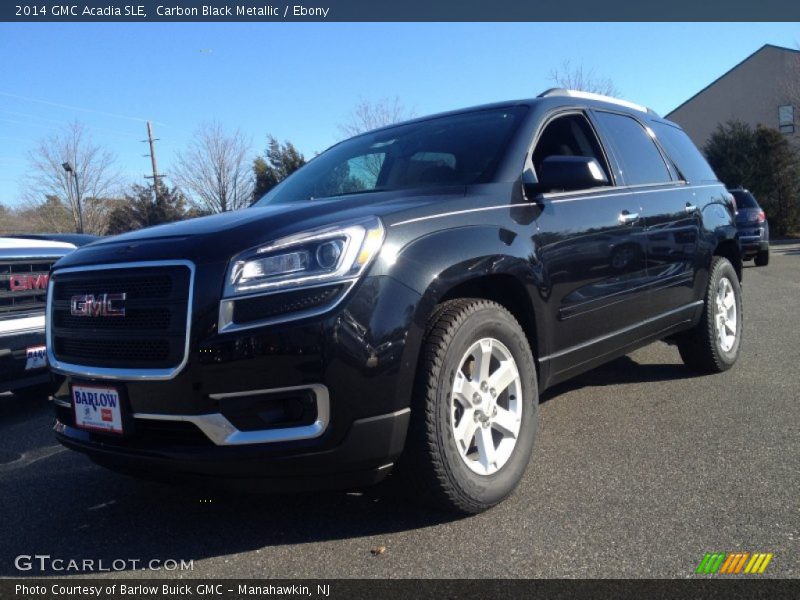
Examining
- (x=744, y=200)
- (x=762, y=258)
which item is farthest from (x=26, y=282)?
(x=762, y=258)

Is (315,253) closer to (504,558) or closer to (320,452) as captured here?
(320,452)

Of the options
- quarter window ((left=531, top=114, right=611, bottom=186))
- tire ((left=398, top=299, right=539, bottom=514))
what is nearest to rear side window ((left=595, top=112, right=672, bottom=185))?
quarter window ((left=531, top=114, right=611, bottom=186))

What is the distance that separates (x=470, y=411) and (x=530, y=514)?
50cm

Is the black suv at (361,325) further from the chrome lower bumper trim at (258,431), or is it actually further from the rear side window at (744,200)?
the rear side window at (744,200)

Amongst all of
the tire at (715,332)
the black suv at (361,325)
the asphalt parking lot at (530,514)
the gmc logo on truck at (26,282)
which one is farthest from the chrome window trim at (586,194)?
the gmc logo on truck at (26,282)

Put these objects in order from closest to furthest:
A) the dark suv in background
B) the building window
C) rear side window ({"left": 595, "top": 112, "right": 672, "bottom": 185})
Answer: rear side window ({"left": 595, "top": 112, "right": 672, "bottom": 185}) → the dark suv in background → the building window

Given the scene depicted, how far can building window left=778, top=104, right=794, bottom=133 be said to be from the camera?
116 ft

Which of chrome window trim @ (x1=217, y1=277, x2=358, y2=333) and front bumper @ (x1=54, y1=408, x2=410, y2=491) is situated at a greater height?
chrome window trim @ (x1=217, y1=277, x2=358, y2=333)

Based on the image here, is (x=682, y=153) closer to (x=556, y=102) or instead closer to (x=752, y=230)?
(x=556, y=102)

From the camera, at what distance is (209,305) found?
2373mm

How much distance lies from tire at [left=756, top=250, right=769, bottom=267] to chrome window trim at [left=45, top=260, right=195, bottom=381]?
14.6 meters

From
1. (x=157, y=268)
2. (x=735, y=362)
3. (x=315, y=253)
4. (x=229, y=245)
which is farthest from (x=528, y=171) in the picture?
(x=735, y=362)

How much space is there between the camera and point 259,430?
2373 millimetres

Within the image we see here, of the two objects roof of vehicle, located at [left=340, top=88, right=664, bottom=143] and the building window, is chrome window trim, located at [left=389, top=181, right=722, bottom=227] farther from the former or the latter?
the building window
